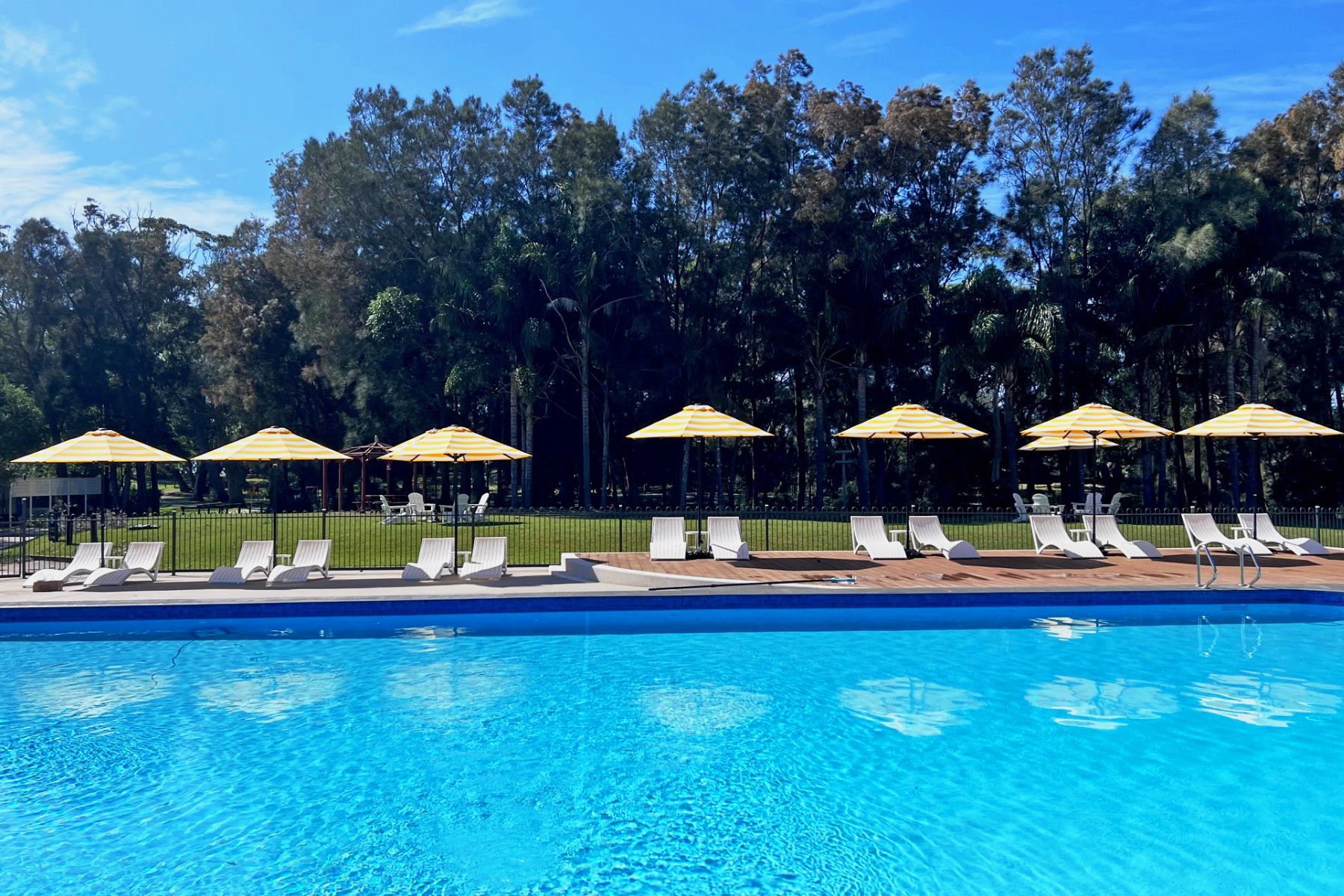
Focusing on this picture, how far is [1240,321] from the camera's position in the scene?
27.1 metres

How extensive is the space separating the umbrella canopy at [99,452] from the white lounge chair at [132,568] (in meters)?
1.49

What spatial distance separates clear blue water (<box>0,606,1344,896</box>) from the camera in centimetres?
563

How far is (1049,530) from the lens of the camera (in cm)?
1708

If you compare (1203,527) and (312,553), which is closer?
(312,553)

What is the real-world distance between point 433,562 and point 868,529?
7865mm

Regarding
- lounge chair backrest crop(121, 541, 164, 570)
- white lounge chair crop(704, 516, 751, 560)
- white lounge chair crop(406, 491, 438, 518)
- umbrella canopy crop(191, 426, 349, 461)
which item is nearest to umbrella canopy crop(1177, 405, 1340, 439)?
white lounge chair crop(704, 516, 751, 560)

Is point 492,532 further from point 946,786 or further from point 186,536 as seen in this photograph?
point 946,786

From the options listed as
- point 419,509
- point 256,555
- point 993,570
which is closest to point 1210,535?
point 993,570

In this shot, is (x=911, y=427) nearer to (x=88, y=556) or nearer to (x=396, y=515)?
(x=88, y=556)

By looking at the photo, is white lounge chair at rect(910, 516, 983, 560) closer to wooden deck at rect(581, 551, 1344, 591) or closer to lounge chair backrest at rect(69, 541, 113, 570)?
wooden deck at rect(581, 551, 1344, 591)

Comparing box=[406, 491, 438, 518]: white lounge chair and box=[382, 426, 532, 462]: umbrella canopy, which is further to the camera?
box=[406, 491, 438, 518]: white lounge chair

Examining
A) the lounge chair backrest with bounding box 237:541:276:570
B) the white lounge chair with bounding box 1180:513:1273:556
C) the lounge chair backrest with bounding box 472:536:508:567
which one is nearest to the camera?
the lounge chair backrest with bounding box 237:541:276:570

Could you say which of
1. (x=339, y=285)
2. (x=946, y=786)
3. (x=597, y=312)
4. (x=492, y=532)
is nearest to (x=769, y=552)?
(x=492, y=532)

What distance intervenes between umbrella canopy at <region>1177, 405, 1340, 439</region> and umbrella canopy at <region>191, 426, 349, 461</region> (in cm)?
1589
